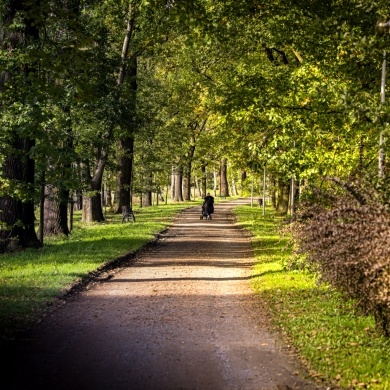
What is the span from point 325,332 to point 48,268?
769cm

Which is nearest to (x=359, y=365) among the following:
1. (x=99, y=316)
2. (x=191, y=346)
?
(x=191, y=346)

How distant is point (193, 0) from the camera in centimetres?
859

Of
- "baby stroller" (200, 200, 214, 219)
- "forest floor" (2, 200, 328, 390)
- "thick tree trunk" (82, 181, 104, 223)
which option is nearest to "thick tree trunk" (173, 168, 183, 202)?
"baby stroller" (200, 200, 214, 219)

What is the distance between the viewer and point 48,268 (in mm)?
13883

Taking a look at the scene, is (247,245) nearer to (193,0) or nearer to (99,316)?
(99,316)

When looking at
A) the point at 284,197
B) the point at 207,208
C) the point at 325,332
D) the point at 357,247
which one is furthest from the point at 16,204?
the point at 284,197

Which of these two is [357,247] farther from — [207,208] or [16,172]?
[207,208]

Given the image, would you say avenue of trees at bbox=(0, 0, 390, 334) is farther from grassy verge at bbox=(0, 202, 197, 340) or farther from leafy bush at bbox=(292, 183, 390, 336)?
grassy verge at bbox=(0, 202, 197, 340)

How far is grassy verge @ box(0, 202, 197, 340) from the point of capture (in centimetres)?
961

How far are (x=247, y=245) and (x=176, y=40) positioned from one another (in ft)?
60.8

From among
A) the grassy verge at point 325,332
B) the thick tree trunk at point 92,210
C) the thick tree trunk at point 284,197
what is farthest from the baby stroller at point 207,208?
the grassy verge at point 325,332

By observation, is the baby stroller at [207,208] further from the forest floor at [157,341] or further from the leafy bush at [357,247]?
the leafy bush at [357,247]

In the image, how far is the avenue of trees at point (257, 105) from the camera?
8555 millimetres

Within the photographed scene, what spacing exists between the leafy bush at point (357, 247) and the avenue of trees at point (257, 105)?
0.02m
